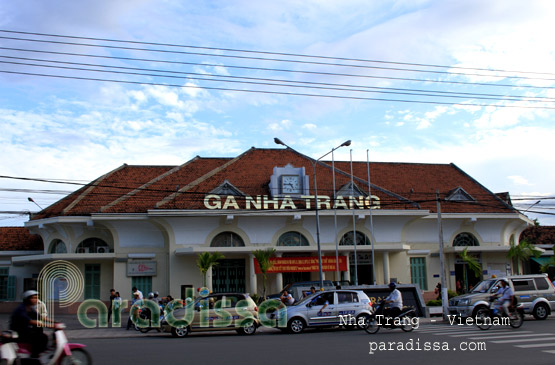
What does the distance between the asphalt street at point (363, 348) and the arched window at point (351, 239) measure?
16.6 m

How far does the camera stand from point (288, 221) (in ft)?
112

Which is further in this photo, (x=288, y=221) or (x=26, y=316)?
(x=288, y=221)

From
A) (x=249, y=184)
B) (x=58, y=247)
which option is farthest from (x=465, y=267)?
(x=58, y=247)

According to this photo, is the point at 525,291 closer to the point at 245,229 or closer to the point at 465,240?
the point at 245,229

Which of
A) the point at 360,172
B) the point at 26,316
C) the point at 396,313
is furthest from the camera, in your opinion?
the point at 360,172

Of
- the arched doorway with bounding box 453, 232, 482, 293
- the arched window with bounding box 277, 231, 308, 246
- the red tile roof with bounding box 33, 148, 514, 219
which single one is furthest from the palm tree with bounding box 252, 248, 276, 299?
the arched doorway with bounding box 453, 232, 482, 293

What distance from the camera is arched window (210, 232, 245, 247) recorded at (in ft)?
111

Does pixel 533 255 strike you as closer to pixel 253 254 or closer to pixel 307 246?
pixel 307 246

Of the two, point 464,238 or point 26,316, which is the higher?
point 464,238

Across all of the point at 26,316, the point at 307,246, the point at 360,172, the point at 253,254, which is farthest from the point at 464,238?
the point at 26,316

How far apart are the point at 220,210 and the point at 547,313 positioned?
18.0 meters

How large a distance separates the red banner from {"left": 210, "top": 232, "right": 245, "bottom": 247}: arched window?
167 cm

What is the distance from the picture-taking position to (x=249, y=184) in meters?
34.8

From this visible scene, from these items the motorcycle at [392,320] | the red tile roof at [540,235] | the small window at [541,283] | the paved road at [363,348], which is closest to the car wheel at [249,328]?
the paved road at [363,348]
